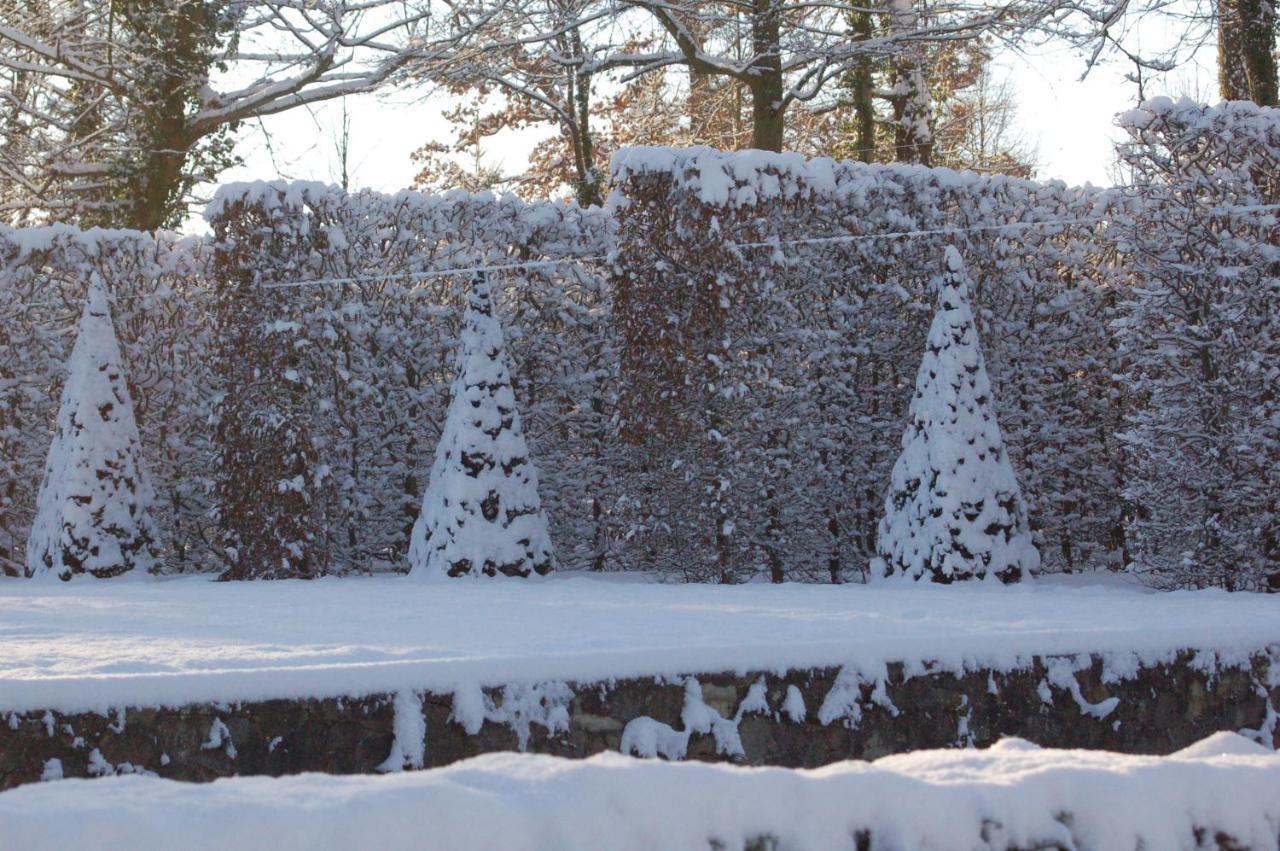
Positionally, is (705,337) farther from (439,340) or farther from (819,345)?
(439,340)

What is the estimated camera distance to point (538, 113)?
80.3 feet

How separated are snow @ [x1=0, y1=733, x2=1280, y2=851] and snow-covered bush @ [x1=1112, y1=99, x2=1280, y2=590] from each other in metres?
7.51

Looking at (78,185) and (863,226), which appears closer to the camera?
(863,226)

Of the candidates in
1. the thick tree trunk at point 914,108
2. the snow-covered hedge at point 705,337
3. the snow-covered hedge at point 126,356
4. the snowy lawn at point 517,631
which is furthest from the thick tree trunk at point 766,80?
the snowy lawn at point 517,631

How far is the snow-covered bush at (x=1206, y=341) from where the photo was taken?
377 inches

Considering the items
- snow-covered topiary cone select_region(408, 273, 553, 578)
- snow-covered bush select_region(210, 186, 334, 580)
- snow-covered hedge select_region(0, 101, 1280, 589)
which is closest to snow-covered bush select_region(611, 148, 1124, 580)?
snow-covered hedge select_region(0, 101, 1280, 589)

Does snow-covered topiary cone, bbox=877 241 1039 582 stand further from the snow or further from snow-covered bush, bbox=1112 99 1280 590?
the snow

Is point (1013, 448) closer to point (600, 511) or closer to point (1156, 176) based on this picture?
point (1156, 176)

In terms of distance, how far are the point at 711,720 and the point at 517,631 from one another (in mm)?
1472

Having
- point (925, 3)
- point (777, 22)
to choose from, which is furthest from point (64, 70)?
point (925, 3)

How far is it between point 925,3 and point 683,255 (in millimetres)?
10252

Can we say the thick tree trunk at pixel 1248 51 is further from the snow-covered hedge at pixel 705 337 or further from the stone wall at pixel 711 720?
the stone wall at pixel 711 720

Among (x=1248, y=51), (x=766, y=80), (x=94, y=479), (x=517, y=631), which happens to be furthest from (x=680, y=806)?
(x=766, y=80)

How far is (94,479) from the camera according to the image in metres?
11.0
